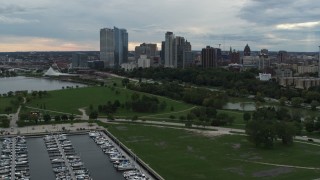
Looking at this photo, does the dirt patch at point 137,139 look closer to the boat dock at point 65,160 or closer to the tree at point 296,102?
the boat dock at point 65,160

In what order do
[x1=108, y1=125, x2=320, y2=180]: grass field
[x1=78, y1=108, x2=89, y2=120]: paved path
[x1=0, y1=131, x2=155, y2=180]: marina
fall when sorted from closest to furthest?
1. [x1=108, y1=125, x2=320, y2=180]: grass field
2. [x1=0, y1=131, x2=155, y2=180]: marina
3. [x1=78, y1=108, x2=89, y2=120]: paved path

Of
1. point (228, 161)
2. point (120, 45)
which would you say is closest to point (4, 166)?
point (228, 161)

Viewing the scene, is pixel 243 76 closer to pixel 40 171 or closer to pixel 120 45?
pixel 40 171

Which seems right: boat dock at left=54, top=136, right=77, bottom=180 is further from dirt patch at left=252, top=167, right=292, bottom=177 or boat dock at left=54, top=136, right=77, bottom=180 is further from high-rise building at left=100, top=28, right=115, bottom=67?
high-rise building at left=100, top=28, right=115, bottom=67

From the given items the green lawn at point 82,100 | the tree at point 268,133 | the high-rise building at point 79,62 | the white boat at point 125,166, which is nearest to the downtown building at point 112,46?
the high-rise building at point 79,62

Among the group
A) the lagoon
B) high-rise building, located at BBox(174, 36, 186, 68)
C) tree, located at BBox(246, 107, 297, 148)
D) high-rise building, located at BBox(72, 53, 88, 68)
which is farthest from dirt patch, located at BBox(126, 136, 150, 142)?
high-rise building, located at BBox(72, 53, 88, 68)

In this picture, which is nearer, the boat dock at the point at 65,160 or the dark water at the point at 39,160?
the boat dock at the point at 65,160

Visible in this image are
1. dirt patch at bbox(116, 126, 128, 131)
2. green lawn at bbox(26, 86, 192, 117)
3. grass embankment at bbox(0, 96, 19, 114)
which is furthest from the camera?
green lawn at bbox(26, 86, 192, 117)
